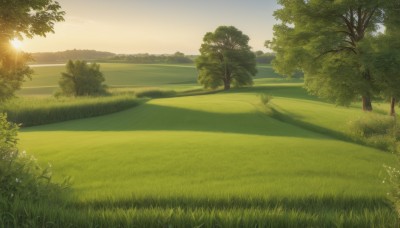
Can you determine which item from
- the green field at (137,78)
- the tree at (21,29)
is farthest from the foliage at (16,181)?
the green field at (137,78)

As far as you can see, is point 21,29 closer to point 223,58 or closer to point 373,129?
point 373,129

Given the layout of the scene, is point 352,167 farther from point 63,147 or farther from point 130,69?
point 130,69

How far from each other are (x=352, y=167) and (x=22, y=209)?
11.5 meters

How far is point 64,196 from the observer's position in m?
9.86

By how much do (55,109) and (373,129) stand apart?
29.0 m

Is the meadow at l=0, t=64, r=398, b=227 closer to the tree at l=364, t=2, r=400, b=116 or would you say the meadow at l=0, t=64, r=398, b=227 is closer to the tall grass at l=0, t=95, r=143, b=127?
the tree at l=364, t=2, r=400, b=116

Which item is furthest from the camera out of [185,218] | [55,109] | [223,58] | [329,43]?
[223,58]

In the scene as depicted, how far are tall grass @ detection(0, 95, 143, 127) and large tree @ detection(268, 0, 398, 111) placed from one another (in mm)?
20172

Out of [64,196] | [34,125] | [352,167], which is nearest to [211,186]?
[64,196]

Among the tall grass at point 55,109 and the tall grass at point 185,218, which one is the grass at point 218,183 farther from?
the tall grass at point 55,109

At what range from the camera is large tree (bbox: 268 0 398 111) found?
25172 mm

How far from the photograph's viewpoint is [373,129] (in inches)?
918

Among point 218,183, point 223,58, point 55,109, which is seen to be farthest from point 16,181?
point 223,58

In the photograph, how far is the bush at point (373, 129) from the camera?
70.5ft
